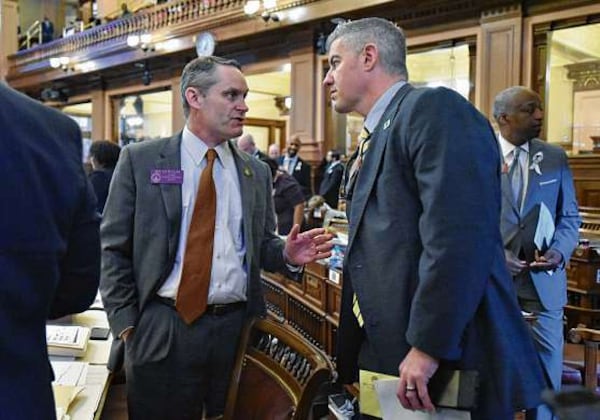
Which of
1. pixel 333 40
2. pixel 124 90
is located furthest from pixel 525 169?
pixel 124 90

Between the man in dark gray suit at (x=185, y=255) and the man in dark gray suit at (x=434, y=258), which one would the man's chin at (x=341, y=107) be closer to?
the man in dark gray suit at (x=434, y=258)

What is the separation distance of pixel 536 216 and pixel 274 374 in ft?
4.06

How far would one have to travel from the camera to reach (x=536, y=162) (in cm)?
232

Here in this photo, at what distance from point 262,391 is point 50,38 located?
15988 millimetres

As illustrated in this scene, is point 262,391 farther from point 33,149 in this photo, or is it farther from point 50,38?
point 50,38

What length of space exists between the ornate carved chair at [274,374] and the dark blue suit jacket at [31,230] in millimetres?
583

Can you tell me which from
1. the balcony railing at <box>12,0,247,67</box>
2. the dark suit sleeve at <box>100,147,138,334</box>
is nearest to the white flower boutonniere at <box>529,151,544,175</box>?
the dark suit sleeve at <box>100,147,138,334</box>

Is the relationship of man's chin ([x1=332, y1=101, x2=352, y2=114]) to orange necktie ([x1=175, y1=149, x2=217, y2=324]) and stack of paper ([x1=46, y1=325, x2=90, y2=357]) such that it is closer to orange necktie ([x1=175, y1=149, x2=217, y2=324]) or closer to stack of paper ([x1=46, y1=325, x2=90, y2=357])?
orange necktie ([x1=175, y1=149, x2=217, y2=324])

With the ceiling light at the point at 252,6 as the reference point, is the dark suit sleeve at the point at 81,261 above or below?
below

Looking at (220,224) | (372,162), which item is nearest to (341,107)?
(372,162)

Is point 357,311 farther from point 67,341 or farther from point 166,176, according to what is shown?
point 67,341

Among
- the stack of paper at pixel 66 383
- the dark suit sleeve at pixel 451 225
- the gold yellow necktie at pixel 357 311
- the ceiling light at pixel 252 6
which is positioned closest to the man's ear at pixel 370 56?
the dark suit sleeve at pixel 451 225

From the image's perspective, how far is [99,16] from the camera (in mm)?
15773

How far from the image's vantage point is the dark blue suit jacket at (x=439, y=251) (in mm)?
1178
